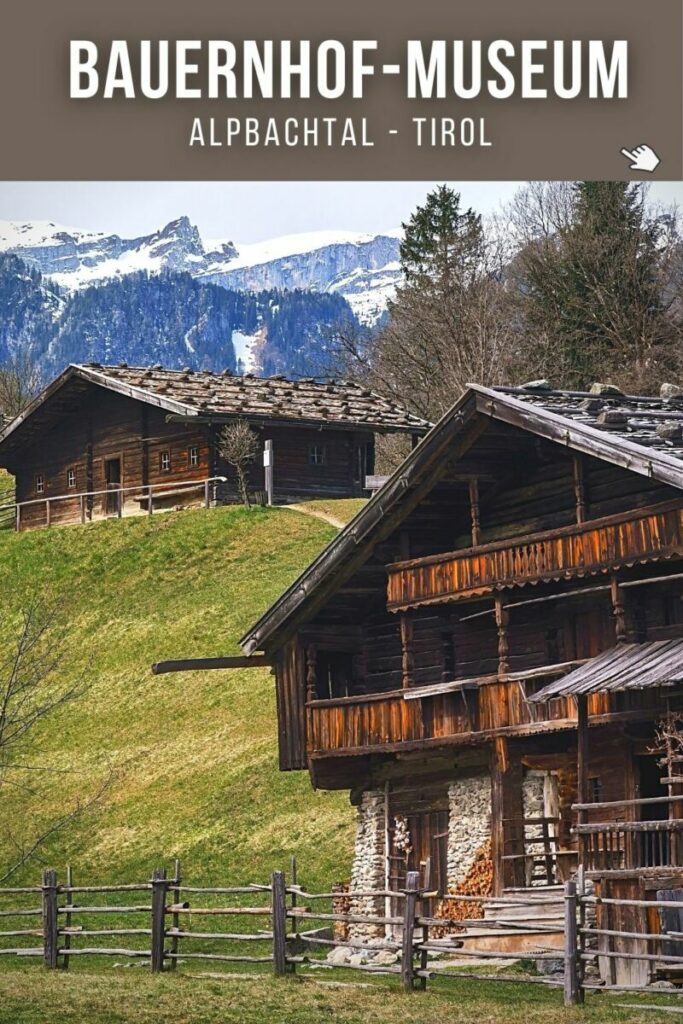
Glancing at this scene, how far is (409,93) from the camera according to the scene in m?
55.1

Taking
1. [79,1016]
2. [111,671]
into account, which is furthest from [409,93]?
[79,1016]

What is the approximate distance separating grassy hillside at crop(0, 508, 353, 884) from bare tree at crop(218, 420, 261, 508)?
4.71ft

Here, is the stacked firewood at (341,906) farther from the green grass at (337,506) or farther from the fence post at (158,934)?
the green grass at (337,506)

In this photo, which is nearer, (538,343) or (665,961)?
(665,961)

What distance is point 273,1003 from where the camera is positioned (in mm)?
23234

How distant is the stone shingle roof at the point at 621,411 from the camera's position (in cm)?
2938

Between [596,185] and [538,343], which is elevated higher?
[596,185]

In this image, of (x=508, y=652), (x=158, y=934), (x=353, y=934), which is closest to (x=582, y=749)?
(x=508, y=652)

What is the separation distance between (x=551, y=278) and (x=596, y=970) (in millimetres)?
48475

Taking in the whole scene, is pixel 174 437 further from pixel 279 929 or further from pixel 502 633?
pixel 279 929

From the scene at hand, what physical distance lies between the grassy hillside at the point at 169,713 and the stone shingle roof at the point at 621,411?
32.6 feet

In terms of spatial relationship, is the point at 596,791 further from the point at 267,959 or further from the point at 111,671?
the point at 111,671

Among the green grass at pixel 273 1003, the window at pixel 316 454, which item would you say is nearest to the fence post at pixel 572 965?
the green grass at pixel 273 1003

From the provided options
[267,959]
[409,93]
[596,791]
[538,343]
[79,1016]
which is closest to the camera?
[79,1016]
